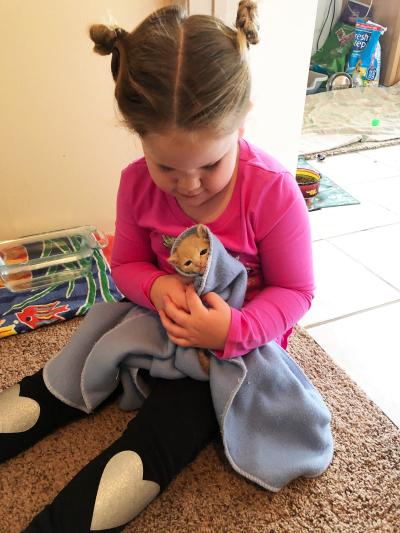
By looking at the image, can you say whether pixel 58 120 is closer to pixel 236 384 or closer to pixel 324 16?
pixel 236 384

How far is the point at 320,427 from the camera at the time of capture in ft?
2.17

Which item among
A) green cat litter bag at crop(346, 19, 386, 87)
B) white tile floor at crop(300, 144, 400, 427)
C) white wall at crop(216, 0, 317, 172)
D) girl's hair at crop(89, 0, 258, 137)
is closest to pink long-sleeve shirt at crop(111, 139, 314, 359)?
girl's hair at crop(89, 0, 258, 137)

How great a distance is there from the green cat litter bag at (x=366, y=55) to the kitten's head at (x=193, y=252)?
2.28m

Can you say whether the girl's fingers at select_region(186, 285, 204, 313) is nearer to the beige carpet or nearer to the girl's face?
the girl's face

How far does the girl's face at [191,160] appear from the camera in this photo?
519 mm

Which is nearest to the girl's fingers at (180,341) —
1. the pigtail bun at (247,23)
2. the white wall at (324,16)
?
the pigtail bun at (247,23)

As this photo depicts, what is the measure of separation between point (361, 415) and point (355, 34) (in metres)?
2.37

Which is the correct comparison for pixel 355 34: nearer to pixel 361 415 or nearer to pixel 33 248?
pixel 33 248

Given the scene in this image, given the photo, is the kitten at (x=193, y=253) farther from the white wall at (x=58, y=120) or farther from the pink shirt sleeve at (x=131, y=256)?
the white wall at (x=58, y=120)

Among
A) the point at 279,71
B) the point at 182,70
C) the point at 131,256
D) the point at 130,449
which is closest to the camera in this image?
the point at 182,70

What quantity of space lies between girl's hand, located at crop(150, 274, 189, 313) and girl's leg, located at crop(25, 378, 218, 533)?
116 mm

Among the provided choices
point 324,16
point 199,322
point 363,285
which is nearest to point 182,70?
point 199,322

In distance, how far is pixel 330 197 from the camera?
1531 mm

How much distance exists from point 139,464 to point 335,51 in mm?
2640
